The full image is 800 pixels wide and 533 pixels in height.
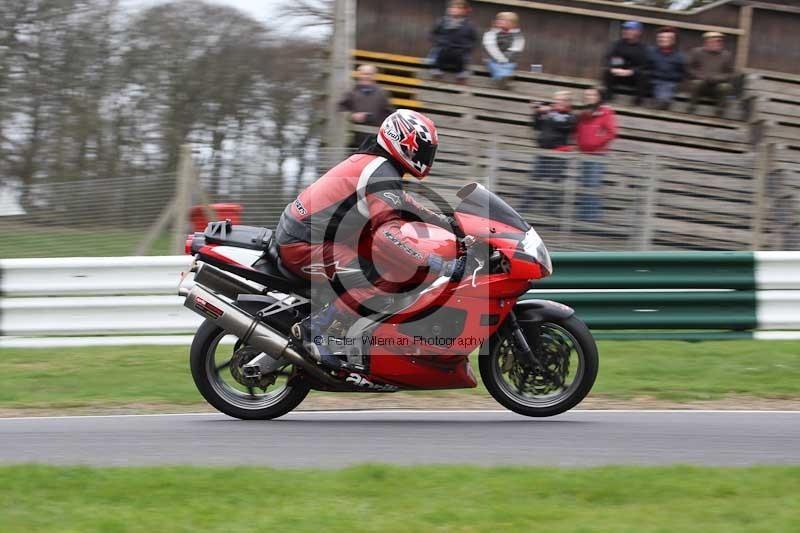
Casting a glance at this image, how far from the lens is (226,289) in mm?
6801

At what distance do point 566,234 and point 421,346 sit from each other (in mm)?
4076

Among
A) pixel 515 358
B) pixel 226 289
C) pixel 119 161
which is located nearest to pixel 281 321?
pixel 226 289

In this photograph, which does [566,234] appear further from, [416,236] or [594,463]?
[594,463]

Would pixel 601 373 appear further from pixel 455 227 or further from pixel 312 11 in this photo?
pixel 312 11

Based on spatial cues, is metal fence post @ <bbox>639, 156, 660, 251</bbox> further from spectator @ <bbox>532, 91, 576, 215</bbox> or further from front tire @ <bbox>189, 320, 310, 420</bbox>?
front tire @ <bbox>189, 320, 310, 420</bbox>

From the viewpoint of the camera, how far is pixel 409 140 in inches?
249

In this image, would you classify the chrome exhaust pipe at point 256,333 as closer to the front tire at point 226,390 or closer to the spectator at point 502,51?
the front tire at point 226,390

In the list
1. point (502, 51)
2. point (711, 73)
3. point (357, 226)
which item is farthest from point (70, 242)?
point (711, 73)

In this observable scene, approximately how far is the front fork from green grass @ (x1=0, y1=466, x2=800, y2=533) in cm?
131

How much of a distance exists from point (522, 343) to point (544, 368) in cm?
19

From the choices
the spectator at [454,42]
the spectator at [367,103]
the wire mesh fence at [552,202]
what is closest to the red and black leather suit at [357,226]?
the wire mesh fence at [552,202]

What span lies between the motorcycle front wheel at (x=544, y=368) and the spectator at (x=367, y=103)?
5.87 m

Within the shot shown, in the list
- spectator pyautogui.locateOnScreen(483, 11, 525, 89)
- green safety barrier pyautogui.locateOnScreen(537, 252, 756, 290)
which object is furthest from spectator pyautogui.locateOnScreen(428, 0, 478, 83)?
green safety barrier pyautogui.locateOnScreen(537, 252, 756, 290)

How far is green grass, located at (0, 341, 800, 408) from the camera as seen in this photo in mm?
7926
